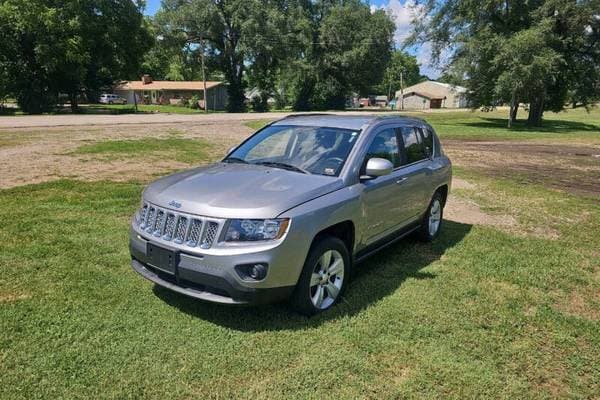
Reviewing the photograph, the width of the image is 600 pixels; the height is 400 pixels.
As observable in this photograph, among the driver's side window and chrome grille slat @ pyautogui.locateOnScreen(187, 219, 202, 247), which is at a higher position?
the driver's side window

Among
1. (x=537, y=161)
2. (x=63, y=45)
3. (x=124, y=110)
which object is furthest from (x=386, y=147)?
(x=124, y=110)

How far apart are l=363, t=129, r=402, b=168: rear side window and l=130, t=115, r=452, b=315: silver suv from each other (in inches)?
0.5

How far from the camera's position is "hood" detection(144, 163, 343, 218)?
3.50 m

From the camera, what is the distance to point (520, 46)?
24922mm

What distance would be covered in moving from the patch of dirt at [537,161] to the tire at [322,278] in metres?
8.02

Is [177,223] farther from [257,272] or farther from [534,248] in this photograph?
[534,248]

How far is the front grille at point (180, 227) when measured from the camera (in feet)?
11.4

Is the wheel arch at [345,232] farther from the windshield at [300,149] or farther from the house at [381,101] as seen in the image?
the house at [381,101]

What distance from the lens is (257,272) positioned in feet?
11.3

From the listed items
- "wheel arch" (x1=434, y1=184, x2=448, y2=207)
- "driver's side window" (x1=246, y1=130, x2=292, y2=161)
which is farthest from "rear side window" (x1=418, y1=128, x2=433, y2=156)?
"driver's side window" (x1=246, y1=130, x2=292, y2=161)

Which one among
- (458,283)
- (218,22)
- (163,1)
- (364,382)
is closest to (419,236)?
(458,283)

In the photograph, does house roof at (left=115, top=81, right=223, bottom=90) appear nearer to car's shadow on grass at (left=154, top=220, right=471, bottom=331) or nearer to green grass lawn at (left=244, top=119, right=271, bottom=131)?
green grass lawn at (left=244, top=119, right=271, bottom=131)

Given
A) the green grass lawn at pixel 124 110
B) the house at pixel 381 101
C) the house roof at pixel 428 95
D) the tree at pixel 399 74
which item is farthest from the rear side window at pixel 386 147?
the house at pixel 381 101

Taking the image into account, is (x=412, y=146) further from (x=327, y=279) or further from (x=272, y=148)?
(x=327, y=279)
